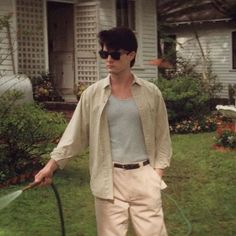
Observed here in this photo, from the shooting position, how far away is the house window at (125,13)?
693 inches

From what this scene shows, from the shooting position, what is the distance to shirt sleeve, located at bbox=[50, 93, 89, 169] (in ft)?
12.4

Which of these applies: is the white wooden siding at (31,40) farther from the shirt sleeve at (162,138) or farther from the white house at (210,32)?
the shirt sleeve at (162,138)

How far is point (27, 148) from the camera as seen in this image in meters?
8.09

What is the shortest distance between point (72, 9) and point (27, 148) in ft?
30.8

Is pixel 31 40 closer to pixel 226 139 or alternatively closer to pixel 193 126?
pixel 193 126

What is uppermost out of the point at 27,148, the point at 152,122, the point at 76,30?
the point at 76,30

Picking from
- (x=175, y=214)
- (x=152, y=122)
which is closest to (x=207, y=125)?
(x=175, y=214)

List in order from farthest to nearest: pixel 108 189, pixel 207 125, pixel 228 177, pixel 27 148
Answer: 1. pixel 207 125
2. pixel 228 177
3. pixel 27 148
4. pixel 108 189

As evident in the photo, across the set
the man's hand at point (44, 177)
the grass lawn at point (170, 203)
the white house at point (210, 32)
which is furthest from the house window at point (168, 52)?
the man's hand at point (44, 177)

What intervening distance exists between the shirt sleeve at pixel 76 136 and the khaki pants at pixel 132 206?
0.96 feet

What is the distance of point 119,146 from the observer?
12.3 ft

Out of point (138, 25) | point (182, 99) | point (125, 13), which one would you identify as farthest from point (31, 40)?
point (182, 99)

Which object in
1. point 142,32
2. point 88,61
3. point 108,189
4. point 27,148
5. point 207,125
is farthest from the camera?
point 142,32

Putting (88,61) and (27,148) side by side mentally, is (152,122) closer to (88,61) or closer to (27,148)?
(27,148)
